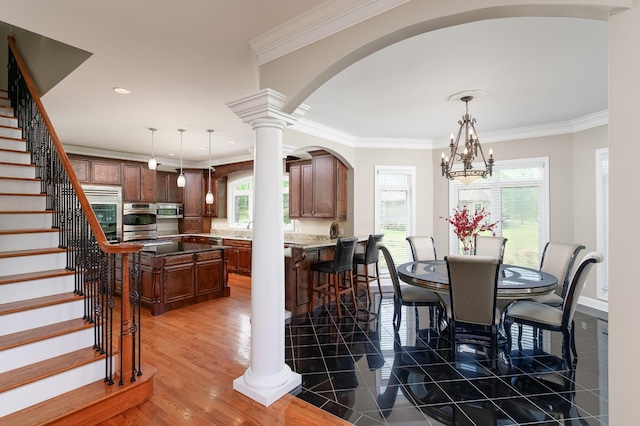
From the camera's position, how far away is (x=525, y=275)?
3.37m

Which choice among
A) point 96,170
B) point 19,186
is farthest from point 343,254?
point 96,170

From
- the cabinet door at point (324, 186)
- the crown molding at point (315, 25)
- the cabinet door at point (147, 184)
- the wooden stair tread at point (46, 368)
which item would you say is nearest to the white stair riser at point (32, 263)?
the wooden stair tread at point (46, 368)

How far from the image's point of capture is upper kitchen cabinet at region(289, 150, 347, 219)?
5582mm

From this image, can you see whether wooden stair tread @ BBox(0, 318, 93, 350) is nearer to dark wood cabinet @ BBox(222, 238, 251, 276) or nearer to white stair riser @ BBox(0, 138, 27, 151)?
white stair riser @ BBox(0, 138, 27, 151)

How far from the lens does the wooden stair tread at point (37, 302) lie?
90.4 inches

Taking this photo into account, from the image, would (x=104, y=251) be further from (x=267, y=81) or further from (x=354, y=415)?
(x=354, y=415)

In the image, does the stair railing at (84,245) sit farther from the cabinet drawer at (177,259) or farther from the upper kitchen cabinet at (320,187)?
the upper kitchen cabinet at (320,187)

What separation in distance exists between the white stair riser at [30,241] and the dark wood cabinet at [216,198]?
194 inches

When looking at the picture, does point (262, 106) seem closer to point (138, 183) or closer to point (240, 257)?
point (240, 257)

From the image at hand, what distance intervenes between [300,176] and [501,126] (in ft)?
11.4

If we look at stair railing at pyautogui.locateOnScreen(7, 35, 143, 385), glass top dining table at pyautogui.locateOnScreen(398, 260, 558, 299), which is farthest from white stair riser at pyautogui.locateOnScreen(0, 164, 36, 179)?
glass top dining table at pyautogui.locateOnScreen(398, 260, 558, 299)

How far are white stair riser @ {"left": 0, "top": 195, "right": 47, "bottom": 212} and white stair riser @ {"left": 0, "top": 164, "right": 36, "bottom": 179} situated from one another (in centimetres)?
35

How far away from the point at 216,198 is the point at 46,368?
608 centimetres

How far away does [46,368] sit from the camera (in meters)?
2.12
